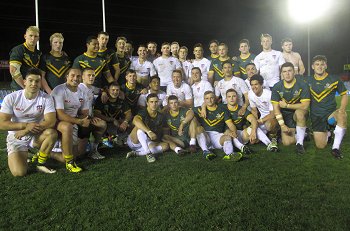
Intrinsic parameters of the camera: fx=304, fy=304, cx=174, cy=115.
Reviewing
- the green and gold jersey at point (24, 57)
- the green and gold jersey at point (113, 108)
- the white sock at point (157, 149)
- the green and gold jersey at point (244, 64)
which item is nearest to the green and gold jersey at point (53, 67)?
the green and gold jersey at point (24, 57)

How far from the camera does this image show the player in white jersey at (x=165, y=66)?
19.8ft

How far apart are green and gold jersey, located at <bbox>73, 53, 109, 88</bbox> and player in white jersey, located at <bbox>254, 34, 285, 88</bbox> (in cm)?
294

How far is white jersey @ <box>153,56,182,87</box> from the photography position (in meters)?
6.05

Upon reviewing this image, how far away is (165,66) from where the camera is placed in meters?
6.04

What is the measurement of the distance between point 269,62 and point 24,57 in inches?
170

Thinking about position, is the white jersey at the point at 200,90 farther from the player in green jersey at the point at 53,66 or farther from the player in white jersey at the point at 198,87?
the player in green jersey at the point at 53,66

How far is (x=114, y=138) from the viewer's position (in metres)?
5.59

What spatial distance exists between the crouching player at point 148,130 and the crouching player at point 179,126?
0.42 ft

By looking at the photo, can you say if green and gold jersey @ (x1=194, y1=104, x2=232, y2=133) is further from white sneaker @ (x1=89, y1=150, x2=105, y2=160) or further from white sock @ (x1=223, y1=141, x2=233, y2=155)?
white sneaker @ (x1=89, y1=150, x2=105, y2=160)

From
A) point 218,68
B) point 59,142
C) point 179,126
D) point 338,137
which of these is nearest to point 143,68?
point 218,68

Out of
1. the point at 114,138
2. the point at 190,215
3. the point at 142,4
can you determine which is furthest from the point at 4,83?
the point at 190,215

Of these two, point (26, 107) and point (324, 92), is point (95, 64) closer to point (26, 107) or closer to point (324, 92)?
point (26, 107)

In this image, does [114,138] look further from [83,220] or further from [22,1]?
[22,1]

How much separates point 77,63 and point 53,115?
1.46 m
